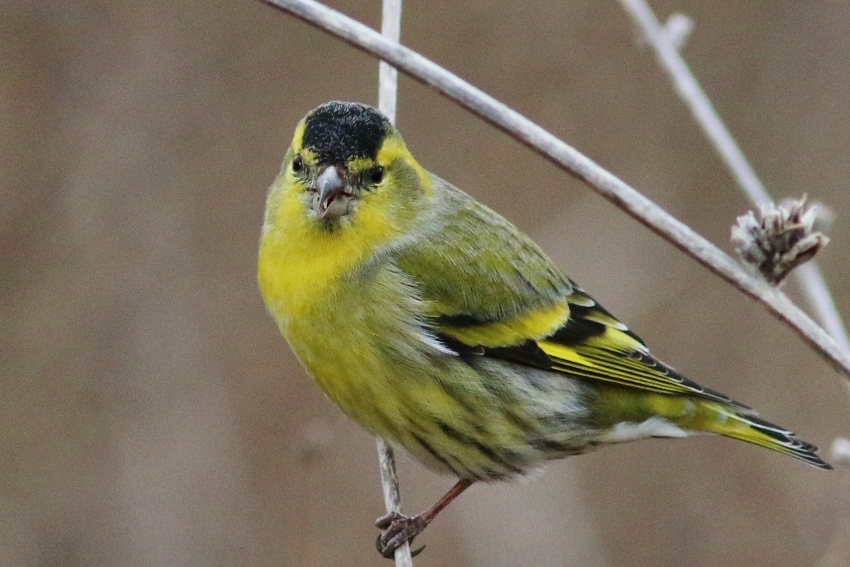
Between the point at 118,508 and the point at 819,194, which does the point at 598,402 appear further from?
the point at 819,194

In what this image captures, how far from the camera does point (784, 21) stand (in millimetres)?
7949

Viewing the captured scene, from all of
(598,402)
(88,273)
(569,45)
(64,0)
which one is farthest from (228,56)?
(598,402)

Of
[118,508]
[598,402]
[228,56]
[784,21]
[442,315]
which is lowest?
[598,402]

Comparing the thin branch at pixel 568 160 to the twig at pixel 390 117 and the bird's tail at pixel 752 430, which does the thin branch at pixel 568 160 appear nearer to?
the twig at pixel 390 117

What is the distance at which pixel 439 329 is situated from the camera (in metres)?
3.80

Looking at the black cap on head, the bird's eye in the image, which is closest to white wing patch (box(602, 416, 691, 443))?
the bird's eye

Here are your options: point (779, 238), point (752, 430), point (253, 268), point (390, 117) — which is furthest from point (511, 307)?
point (253, 268)

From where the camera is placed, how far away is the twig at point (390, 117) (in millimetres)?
3732

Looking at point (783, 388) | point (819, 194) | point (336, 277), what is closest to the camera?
point (336, 277)

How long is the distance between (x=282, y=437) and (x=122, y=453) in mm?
1221

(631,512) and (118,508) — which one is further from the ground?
(118,508)

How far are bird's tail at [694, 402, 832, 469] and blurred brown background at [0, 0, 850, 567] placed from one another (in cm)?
173

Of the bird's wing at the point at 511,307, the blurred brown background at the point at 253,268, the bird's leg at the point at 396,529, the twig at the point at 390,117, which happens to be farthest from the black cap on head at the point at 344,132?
the blurred brown background at the point at 253,268

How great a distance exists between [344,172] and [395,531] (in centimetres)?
147
